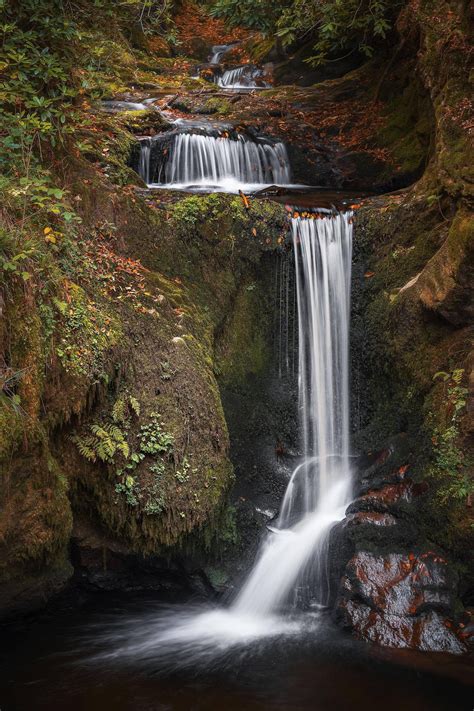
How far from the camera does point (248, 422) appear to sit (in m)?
7.09

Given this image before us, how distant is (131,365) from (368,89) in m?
8.82

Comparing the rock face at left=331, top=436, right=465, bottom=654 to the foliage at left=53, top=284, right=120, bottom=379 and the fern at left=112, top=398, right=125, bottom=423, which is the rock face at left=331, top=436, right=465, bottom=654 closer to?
the fern at left=112, top=398, right=125, bottom=423

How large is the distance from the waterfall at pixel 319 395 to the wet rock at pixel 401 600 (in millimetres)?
640

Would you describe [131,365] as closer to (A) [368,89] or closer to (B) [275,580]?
(B) [275,580]

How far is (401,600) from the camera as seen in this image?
5.23 meters

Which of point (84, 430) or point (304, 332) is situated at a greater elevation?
point (304, 332)

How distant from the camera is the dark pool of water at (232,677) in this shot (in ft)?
14.0

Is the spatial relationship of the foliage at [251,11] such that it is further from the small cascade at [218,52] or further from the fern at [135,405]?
the small cascade at [218,52]

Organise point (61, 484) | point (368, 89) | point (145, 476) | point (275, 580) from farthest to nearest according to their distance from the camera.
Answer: point (368, 89), point (275, 580), point (145, 476), point (61, 484)

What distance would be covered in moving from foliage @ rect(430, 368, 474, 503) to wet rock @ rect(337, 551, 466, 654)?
0.69 metres

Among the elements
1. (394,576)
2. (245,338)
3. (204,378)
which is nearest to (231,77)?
(245,338)

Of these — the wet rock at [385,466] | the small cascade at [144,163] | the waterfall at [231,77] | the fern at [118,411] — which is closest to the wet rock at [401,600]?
the wet rock at [385,466]

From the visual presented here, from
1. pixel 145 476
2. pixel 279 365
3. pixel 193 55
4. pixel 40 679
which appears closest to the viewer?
pixel 40 679

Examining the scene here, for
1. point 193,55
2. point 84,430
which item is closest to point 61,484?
point 84,430
